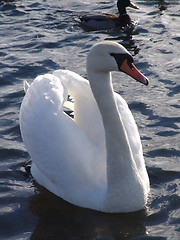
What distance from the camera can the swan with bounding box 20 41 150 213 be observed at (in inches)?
264

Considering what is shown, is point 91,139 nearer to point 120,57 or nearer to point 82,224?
point 82,224

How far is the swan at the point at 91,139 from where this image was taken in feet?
22.0

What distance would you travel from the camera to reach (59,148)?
7191 millimetres

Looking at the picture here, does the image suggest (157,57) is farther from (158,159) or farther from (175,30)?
(158,159)

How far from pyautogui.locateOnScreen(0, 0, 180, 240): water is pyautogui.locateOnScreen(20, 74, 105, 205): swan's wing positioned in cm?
33

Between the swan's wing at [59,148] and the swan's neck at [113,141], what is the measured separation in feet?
0.92

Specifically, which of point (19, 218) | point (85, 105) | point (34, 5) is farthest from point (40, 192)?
point (34, 5)

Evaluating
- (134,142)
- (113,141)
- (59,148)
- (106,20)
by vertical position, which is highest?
(113,141)

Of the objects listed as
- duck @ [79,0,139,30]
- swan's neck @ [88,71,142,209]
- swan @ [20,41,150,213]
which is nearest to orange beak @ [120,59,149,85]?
swan @ [20,41,150,213]

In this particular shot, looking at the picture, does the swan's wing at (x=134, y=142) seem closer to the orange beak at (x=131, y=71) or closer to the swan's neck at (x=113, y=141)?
the swan's neck at (x=113, y=141)

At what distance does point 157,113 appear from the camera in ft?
31.7

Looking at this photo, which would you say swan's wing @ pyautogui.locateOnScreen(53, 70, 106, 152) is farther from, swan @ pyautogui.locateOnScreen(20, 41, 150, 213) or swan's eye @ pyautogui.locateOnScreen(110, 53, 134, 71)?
swan's eye @ pyautogui.locateOnScreen(110, 53, 134, 71)

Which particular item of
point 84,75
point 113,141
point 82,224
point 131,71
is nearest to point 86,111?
point 113,141

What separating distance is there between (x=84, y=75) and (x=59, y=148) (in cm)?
415
